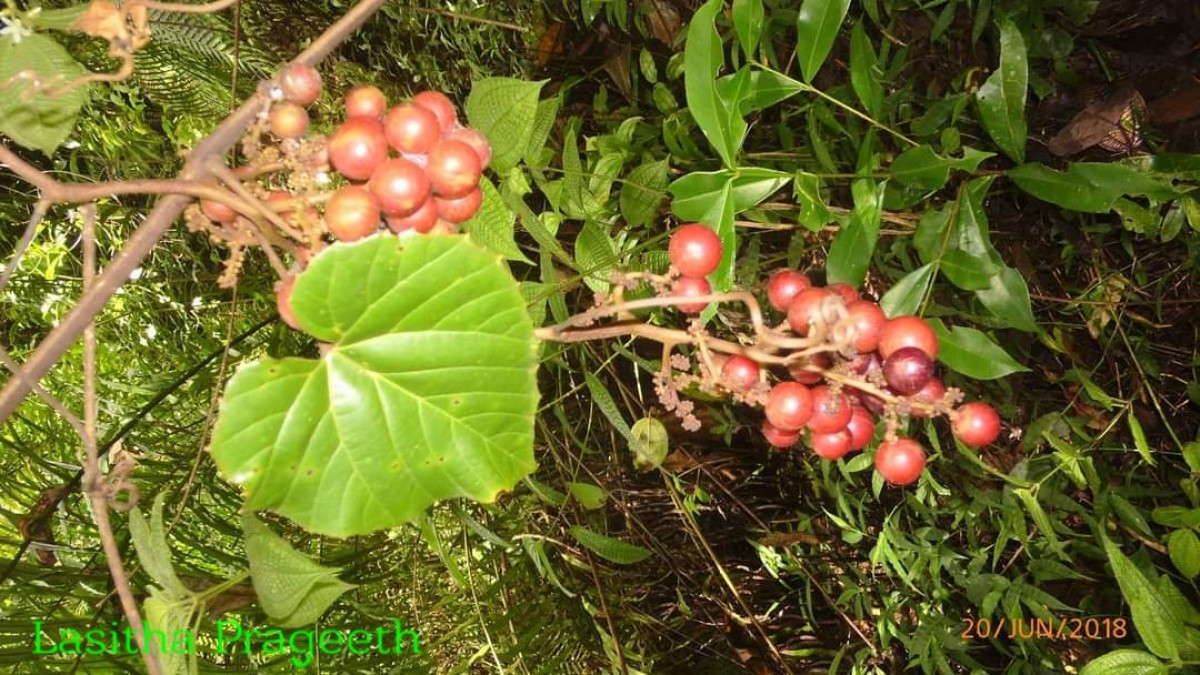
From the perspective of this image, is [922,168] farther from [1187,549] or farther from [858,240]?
[1187,549]

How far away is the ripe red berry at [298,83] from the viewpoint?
59 cm

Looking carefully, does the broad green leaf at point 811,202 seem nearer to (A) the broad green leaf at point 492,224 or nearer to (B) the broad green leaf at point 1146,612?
(A) the broad green leaf at point 492,224

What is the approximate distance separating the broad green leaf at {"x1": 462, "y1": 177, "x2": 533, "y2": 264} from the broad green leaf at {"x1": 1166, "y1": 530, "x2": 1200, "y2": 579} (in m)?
0.94

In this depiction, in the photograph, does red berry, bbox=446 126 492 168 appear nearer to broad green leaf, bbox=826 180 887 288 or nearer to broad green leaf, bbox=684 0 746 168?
broad green leaf, bbox=684 0 746 168

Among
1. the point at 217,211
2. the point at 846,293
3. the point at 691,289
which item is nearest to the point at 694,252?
the point at 691,289

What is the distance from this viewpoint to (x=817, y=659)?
1953 mm

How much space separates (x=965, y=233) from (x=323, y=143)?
83cm

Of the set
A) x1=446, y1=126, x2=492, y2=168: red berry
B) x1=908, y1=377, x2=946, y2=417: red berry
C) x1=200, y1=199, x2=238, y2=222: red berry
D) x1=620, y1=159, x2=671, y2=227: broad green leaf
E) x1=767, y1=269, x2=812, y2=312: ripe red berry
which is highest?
x1=200, y1=199, x2=238, y2=222: red berry

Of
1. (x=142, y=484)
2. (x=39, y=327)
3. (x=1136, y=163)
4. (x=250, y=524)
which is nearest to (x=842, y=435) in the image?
(x=250, y=524)

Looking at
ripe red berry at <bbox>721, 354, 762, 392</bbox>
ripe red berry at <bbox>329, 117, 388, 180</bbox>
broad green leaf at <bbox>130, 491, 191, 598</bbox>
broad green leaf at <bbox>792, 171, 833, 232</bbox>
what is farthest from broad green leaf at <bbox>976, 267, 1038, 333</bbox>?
broad green leaf at <bbox>130, 491, 191, 598</bbox>

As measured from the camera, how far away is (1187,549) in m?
1.10

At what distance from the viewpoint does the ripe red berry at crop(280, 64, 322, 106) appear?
1.93 ft

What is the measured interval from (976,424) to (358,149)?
1.68 feet

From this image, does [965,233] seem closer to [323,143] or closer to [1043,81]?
[1043,81]
